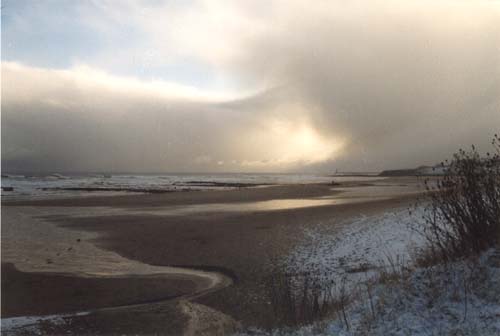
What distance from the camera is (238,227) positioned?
808 inches

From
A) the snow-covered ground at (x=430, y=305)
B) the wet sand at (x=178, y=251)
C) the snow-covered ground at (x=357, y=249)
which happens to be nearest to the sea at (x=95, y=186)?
the wet sand at (x=178, y=251)

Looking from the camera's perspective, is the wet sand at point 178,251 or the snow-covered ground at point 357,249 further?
the snow-covered ground at point 357,249

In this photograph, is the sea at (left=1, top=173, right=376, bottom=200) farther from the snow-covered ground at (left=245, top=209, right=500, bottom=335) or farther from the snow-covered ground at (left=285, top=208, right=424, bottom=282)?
the snow-covered ground at (left=245, top=209, right=500, bottom=335)

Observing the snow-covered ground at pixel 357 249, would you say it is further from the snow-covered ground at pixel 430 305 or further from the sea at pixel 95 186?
the sea at pixel 95 186

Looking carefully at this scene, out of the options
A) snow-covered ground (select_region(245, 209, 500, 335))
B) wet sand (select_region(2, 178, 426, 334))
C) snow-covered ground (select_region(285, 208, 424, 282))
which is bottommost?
wet sand (select_region(2, 178, 426, 334))

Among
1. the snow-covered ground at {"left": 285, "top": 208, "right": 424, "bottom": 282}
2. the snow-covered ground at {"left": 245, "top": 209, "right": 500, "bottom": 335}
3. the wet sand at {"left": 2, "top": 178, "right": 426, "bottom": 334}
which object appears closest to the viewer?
the snow-covered ground at {"left": 245, "top": 209, "right": 500, "bottom": 335}

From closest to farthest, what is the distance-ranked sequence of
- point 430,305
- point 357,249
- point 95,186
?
1. point 430,305
2. point 357,249
3. point 95,186

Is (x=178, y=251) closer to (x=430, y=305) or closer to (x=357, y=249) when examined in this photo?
(x=357, y=249)

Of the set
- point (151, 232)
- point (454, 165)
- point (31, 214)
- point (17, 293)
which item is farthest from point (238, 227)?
point (31, 214)

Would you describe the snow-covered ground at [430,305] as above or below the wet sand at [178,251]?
above

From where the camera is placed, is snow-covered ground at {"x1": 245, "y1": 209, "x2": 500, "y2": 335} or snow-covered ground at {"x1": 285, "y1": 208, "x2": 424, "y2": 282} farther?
snow-covered ground at {"x1": 285, "y1": 208, "x2": 424, "y2": 282}

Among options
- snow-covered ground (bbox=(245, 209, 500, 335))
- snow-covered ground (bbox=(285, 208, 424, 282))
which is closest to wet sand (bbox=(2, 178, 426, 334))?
snow-covered ground (bbox=(285, 208, 424, 282))

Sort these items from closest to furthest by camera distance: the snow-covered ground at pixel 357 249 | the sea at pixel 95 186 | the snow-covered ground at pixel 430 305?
the snow-covered ground at pixel 430 305, the snow-covered ground at pixel 357 249, the sea at pixel 95 186

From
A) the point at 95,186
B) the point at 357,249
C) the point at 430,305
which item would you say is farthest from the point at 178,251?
the point at 95,186
